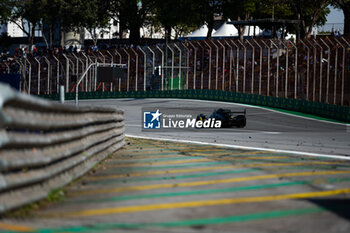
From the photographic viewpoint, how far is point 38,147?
19.9 ft

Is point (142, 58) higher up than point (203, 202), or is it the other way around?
point (142, 58)

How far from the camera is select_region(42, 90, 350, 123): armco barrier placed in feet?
89.5

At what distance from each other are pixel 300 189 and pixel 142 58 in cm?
3115

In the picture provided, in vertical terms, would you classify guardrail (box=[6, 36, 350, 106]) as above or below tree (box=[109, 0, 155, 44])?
below

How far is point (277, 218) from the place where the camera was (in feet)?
17.4

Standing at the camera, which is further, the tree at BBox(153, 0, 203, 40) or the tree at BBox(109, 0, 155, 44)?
the tree at BBox(109, 0, 155, 44)

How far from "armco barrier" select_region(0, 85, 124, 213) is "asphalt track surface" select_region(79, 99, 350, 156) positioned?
Result: 6.99 m

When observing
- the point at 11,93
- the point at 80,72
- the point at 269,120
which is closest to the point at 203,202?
the point at 11,93

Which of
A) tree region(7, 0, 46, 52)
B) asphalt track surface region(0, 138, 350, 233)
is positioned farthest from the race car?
tree region(7, 0, 46, 52)

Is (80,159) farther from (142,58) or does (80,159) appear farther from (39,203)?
(142,58)

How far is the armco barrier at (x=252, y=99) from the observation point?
89.5 feet

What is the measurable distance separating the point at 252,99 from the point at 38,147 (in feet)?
85.4

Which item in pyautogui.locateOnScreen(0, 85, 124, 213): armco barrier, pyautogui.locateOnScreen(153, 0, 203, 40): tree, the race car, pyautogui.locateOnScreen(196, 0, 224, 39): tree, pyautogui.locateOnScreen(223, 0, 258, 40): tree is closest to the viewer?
pyautogui.locateOnScreen(0, 85, 124, 213): armco barrier

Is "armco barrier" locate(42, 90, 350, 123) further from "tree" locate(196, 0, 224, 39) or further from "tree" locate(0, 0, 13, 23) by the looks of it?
"tree" locate(0, 0, 13, 23)
